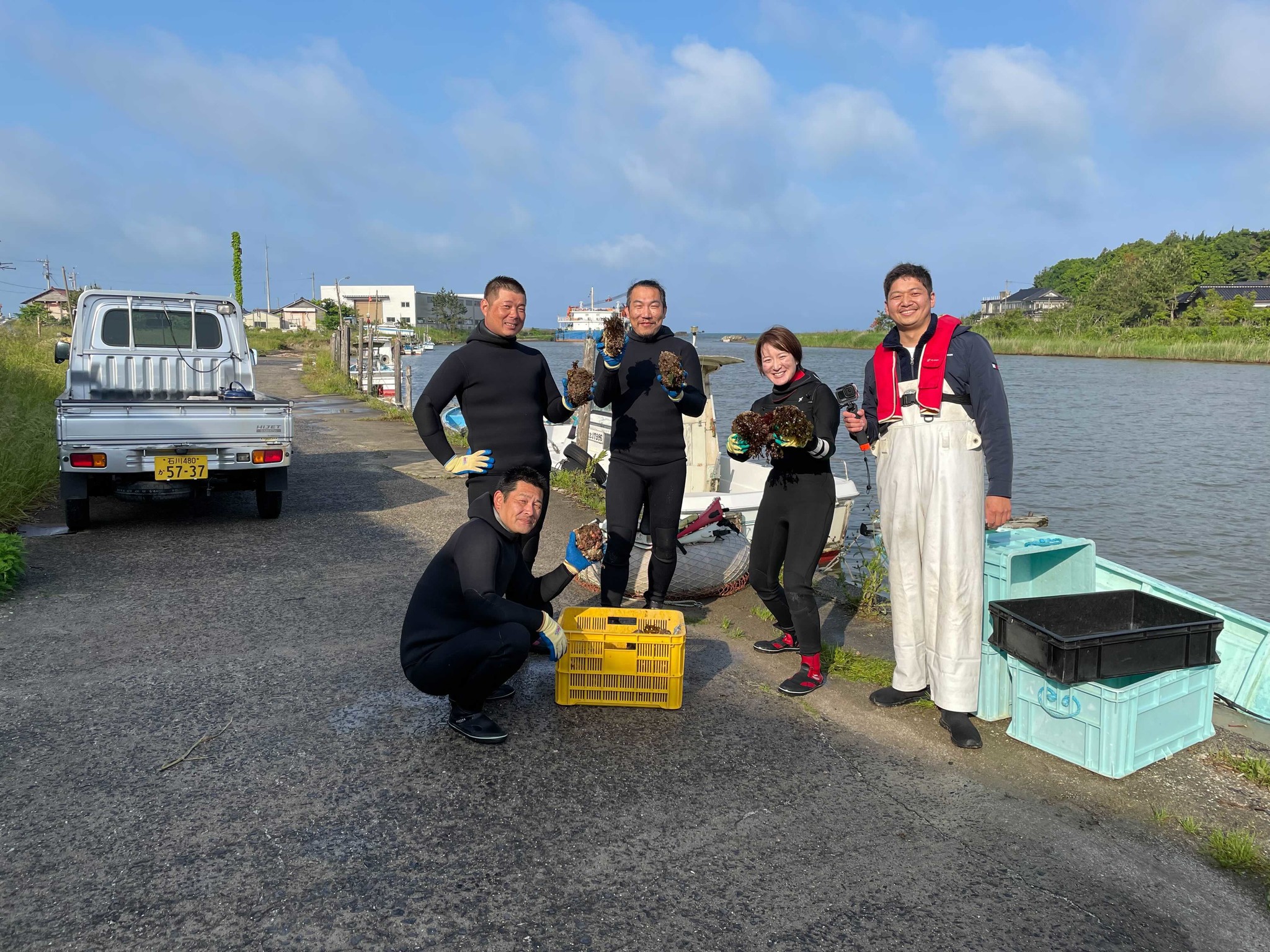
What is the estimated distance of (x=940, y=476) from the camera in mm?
3908

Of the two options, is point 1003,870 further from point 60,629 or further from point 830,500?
point 60,629

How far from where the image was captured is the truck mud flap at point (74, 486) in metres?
7.49

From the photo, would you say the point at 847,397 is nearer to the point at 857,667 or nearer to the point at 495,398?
the point at 857,667

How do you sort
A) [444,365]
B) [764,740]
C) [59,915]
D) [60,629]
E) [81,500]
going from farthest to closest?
[81,500] → [60,629] → [444,365] → [764,740] → [59,915]

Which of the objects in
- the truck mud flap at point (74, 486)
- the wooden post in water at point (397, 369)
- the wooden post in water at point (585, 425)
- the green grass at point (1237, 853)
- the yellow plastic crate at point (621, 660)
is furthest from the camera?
the wooden post in water at point (397, 369)

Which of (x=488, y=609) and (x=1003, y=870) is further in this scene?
(x=488, y=609)

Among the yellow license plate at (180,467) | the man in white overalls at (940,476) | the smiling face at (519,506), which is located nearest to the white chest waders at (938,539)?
the man in white overalls at (940,476)

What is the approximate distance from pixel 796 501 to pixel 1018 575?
1196 millimetres

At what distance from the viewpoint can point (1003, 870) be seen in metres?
3.04

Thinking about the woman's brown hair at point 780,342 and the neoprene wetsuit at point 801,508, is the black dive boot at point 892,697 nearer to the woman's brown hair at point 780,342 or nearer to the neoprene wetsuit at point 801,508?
the neoprene wetsuit at point 801,508

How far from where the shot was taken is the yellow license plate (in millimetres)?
7520

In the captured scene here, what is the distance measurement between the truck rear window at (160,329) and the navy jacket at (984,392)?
8493 millimetres

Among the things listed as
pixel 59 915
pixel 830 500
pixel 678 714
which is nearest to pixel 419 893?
pixel 59 915

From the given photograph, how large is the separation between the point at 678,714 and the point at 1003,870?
166 centimetres
